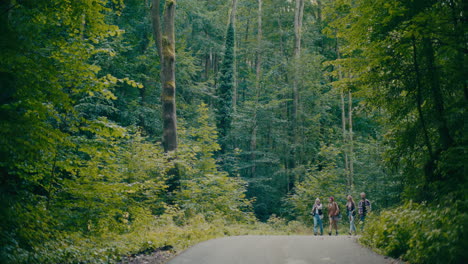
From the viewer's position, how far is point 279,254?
877 cm

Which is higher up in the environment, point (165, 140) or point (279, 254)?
point (165, 140)

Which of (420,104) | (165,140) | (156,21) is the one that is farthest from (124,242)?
(156,21)

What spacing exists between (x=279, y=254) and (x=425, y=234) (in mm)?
3606

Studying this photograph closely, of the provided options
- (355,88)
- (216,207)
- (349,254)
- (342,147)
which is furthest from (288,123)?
(349,254)

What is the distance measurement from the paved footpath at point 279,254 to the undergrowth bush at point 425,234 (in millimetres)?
445

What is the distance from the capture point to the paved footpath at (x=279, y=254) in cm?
775

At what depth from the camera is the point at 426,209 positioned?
299 inches

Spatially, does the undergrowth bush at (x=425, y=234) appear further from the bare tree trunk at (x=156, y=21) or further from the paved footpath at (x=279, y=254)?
the bare tree trunk at (x=156, y=21)

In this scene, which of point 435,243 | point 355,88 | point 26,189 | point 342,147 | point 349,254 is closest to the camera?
point 435,243

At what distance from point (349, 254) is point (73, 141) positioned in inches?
269

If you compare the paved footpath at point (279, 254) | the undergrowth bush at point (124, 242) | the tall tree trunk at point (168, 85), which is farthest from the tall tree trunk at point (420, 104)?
the tall tree trunk at point (168, 85)

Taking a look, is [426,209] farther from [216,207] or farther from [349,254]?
[216,207]

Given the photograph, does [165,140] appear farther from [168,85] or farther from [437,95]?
[437,95]

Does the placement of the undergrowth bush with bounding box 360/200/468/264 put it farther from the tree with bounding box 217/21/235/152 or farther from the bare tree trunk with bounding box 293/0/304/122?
Answer: the tree with bounding box 217/21/235/152
